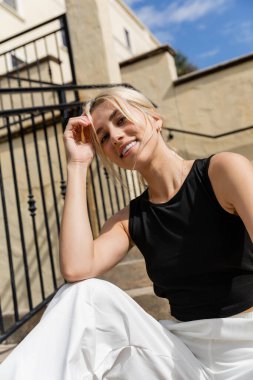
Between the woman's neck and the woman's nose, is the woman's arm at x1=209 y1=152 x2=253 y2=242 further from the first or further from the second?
the woman's nose

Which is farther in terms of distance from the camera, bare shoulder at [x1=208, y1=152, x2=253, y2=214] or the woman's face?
the woman's face

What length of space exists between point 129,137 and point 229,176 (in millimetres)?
418

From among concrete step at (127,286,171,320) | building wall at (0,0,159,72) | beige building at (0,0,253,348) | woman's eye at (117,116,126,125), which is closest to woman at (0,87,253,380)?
woman's eye at (117,116,126,125)

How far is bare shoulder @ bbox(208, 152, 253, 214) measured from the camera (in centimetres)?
123

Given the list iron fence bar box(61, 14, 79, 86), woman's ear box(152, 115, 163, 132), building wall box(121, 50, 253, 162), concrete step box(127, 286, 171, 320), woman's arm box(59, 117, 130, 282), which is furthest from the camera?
building wall box(121, 50, 253, 162)

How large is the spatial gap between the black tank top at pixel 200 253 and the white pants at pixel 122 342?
64mm

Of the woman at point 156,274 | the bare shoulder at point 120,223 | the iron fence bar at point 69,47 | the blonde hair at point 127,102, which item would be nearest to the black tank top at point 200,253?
the woman at point 156,274

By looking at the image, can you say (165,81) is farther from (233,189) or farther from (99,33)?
(233,189)

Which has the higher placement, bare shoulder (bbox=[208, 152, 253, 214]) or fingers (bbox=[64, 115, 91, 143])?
fingers (bbox=[64, 115, 91, 143])

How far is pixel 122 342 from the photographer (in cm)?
124

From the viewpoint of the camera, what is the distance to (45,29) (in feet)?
45.3

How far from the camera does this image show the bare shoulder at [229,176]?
1.23 meters

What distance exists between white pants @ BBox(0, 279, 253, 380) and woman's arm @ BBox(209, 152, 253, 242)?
35cm

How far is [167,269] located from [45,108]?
1.75 m
